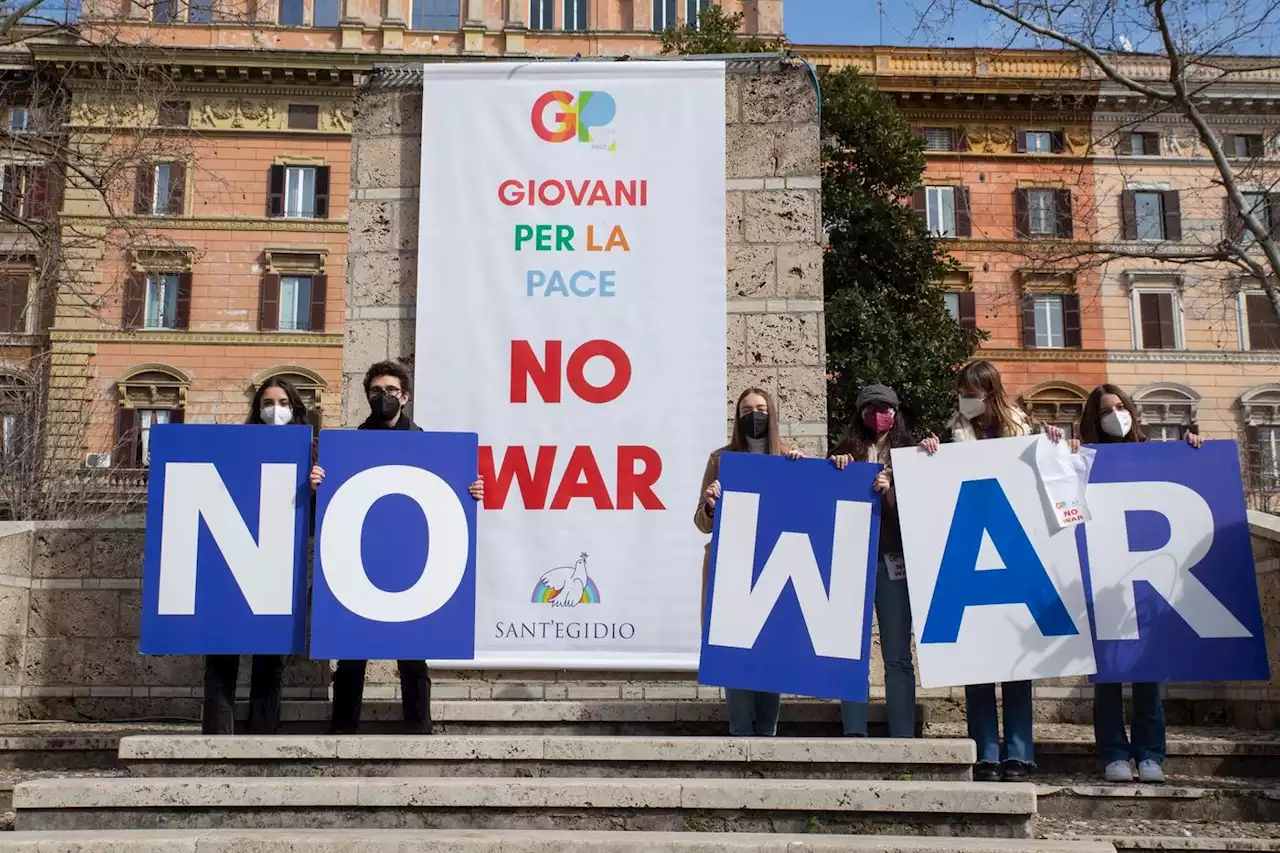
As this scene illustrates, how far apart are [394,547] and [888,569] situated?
245 cm

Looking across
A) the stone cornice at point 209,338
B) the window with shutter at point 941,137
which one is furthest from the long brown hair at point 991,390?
the window with shutter at point 941,137

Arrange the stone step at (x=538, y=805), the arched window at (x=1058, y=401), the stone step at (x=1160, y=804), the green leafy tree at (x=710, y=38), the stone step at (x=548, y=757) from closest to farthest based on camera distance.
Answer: the stone step at (x=538, y=805)
the stone step at (x=548, y=757)
the stone step at (x=1160, y=804)
the green leafy tree at (x=710, y=38)
the arched window at (x=1058, y=401)

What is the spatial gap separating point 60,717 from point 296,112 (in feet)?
107

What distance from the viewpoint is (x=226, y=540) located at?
6.38 m

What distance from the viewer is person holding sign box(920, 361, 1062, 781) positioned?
5.89 metres

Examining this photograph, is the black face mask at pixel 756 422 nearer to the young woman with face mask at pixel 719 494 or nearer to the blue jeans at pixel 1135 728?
the young woman with face mask at pixel 719 494

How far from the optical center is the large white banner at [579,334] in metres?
7.92

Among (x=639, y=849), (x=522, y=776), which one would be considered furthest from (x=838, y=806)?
(x=522, y=776)

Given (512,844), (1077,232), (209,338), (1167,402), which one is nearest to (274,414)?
Answer: (512,844)

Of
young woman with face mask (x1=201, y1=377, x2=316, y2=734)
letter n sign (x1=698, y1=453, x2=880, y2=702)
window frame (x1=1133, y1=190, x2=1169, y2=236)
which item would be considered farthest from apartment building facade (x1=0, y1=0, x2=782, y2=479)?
letter n sign (x1=698, y1=453, x2=880, y2=702)

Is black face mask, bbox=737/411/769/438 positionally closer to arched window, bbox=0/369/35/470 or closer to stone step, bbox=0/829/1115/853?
stone step, bbox=0/829/1115/853

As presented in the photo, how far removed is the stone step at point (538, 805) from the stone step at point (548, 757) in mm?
282

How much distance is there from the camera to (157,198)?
35.8m

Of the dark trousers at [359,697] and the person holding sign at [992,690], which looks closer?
the person holding sign at [992,690]
